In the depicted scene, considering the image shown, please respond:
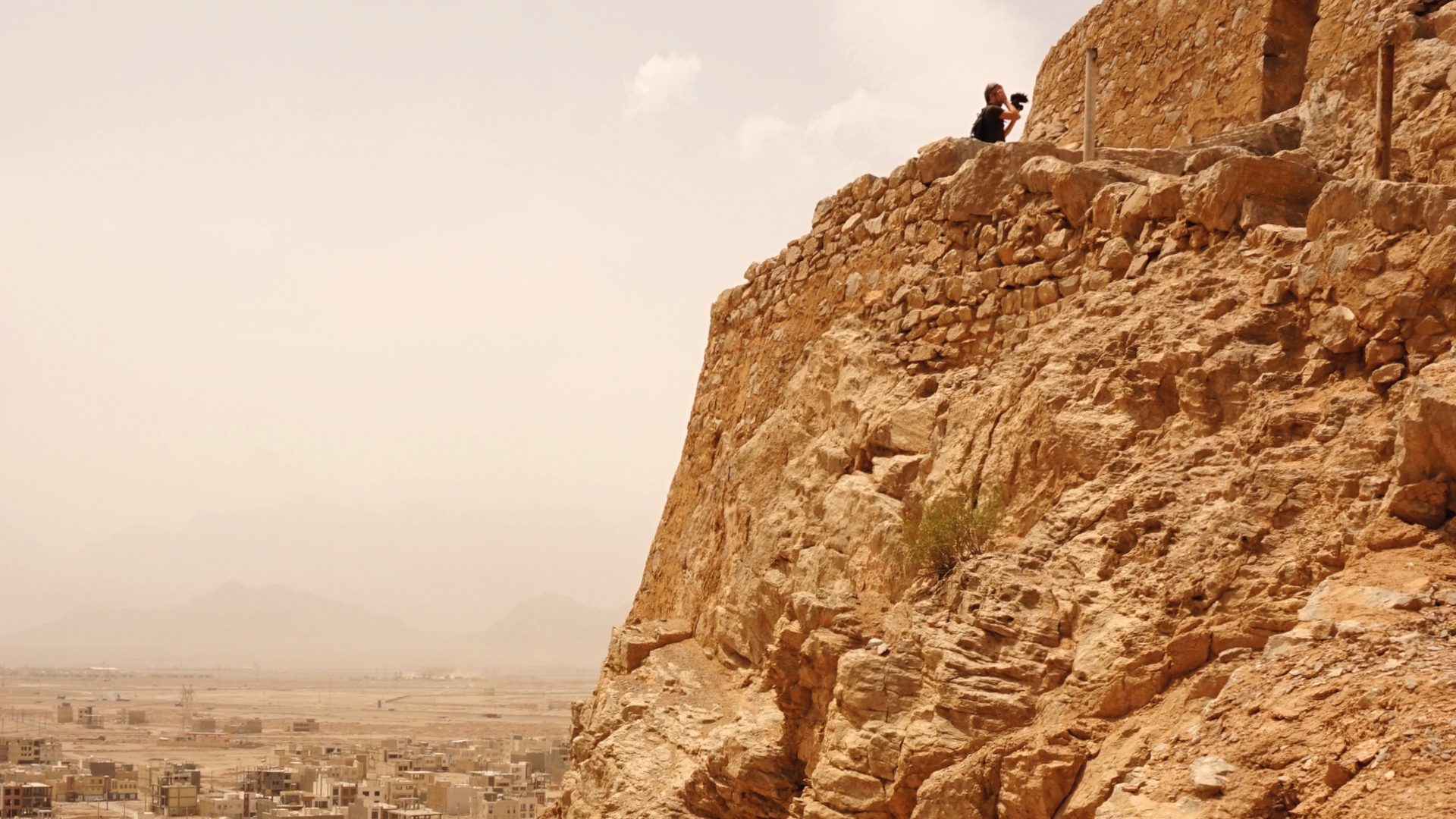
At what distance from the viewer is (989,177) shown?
9266 millimetres

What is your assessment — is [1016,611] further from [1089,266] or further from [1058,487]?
[1089,266]

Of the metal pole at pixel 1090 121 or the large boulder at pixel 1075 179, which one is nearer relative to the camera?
the large boulder at pixel 1075 179

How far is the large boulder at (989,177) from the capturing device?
9188 millimetres

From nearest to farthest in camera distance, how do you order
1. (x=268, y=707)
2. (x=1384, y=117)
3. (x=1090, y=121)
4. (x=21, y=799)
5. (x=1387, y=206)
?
(x=1387, y=206), (x=1384, y=117), (x=1090, y=121), (x=21, y=799), (x=268, y=707)

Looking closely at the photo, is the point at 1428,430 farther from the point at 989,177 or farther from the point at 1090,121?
the point at 1090,121

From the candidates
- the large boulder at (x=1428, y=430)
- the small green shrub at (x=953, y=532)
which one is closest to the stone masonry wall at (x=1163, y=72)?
the small green shrub at (x=953, y=532)

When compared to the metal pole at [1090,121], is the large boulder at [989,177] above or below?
below

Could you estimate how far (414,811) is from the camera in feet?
116

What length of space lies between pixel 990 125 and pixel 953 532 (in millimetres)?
4693

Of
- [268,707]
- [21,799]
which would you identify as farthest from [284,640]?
[21,799]

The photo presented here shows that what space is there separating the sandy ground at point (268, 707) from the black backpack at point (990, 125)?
39344 millimetres

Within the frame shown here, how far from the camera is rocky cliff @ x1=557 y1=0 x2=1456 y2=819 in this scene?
18.6 ft

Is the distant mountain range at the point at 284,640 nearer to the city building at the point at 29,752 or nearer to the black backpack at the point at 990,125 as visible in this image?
the city building at the point at 29,752

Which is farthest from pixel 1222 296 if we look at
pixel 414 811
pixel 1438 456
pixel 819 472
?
pixel 414 811
